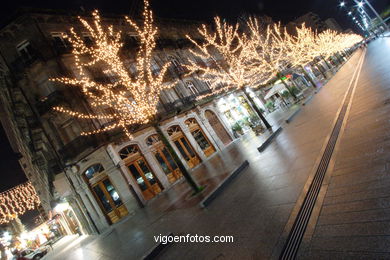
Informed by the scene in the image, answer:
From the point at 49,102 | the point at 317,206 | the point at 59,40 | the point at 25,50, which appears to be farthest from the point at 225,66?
the point at 317,206

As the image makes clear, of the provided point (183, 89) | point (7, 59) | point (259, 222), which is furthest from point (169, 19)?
point (259, 222)

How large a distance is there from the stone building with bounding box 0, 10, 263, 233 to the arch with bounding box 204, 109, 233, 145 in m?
3.00

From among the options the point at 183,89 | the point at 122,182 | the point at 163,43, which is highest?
the point at 163,43

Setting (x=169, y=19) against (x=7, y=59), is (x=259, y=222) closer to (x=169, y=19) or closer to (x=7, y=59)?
(x=7, y=59)

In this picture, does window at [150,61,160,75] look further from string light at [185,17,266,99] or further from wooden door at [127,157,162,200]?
wooden door at [127,157,162,200]

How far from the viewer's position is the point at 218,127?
2166 centimetres

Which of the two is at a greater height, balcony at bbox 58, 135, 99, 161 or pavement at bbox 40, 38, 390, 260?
balcony at bbox 58, 135, 99, 161

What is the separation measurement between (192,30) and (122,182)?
73.2 feet

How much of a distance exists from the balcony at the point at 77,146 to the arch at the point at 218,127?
11.3 meters

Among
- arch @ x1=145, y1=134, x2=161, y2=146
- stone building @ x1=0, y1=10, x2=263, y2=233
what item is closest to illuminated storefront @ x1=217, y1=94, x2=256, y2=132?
stone building @ x1=0, y1=10, x2=263, y2=233

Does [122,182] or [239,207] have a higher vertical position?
[122,182]

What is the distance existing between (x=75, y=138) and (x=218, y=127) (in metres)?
13.0

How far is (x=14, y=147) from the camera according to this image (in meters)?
25.1

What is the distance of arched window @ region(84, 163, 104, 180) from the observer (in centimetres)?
1483
